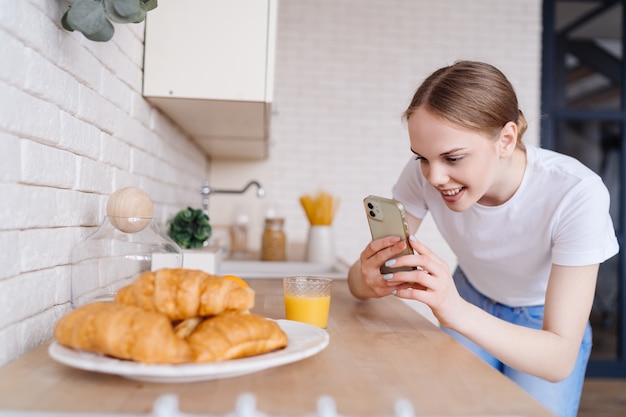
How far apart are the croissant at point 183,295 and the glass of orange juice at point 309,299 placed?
0.38 m

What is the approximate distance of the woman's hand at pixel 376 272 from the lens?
3.92 feet

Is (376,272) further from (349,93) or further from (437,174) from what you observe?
(349,93)

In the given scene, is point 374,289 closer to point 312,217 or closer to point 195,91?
point 195,91

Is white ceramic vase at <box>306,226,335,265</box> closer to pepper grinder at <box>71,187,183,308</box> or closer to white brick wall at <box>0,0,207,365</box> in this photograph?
white brick wall at <box>0,0,207,365</box>

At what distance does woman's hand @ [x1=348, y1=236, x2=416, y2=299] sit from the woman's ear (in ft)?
1.20

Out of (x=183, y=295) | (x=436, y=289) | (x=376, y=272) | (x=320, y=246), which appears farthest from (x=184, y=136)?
(x=183, y=295)

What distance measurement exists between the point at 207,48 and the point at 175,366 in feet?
3.44

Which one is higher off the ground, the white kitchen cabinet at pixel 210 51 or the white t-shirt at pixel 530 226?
the white kitchen cabinet at pixel 210 51

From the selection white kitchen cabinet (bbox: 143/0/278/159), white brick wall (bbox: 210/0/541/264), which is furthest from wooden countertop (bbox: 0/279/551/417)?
white brick wall (bbox: 210/0/541/264)

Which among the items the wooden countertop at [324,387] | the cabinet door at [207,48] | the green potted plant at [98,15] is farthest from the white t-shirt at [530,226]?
the green potted plant at [98,15]

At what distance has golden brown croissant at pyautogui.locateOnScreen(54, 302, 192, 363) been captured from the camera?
2.20ft

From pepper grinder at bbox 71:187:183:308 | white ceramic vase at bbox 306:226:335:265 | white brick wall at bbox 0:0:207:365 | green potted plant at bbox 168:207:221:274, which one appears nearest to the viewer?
white brick wall at bbox 0:0:207:365

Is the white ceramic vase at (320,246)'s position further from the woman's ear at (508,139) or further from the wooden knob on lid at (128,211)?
the wooden knob on lid at (128,211)

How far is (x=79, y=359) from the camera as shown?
69cm
